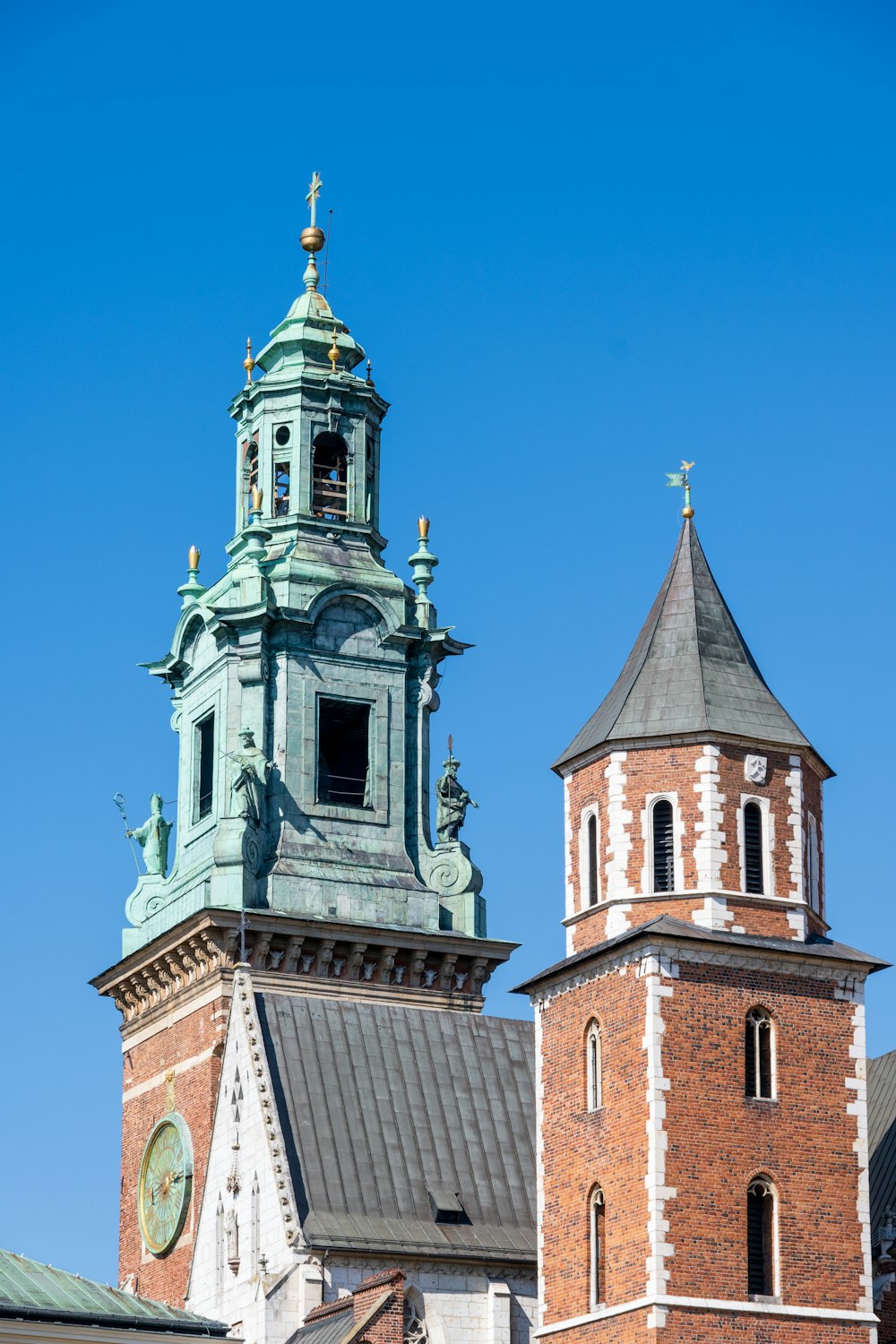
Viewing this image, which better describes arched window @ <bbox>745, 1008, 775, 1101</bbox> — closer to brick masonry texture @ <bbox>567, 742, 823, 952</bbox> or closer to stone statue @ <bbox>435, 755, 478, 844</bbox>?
brick masonry texture @ <bbox>567, 742, 823, 952</bbox>

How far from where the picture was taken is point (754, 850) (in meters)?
65.3

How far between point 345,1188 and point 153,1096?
51.1 ft

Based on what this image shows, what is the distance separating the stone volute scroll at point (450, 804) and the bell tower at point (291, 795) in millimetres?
54

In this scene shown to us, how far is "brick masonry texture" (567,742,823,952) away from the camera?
64.6 meters

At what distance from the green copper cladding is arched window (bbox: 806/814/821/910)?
2134cm

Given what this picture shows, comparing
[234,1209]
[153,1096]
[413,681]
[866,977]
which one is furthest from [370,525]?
[866,977]

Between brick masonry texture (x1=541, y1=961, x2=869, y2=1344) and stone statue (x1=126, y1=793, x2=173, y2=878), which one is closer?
brick masonry texture (x1=541, y1=961, x2=869, y2=1344)

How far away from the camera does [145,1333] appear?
66.2 metres

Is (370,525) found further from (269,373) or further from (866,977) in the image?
(866,977)

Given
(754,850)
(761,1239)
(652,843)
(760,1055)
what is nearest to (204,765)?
(652,843)

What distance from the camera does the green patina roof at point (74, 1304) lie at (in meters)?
65.1

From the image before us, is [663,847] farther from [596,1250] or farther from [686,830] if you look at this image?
[596,1250]

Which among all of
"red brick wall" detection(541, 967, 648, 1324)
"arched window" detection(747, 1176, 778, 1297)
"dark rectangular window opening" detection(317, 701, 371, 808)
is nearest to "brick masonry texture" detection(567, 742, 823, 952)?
"red brick wall" detection(541, 967, 648, 1324)

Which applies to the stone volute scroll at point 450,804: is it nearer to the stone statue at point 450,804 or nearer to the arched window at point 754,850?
the stone statue at point 450,804
